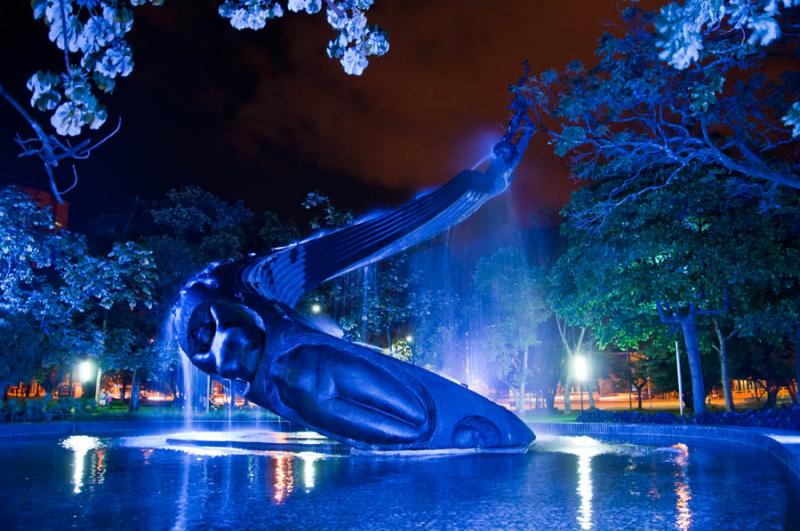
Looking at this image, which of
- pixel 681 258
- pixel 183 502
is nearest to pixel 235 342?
pixel 183 502

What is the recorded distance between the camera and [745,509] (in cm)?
762

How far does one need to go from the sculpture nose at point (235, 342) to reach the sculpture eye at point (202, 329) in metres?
0.14

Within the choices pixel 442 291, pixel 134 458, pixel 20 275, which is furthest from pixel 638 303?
pixel 20 275

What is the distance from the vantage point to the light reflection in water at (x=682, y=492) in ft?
22.8

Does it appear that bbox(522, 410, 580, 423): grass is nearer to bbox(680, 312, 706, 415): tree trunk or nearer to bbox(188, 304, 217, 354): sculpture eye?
bbox(680, 312, 706, 415): tree trunk

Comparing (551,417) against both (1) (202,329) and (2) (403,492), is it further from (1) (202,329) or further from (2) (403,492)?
(2) (403,492)

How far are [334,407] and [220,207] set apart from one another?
78.6 ft

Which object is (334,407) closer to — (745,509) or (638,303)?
(745,509)

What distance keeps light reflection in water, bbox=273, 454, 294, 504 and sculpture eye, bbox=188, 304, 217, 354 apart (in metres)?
2.41

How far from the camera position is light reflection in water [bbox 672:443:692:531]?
695 centimetres

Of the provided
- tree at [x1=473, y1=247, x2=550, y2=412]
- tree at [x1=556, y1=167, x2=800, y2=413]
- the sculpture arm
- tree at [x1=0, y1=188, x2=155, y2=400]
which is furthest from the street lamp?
tree at [x1=0, y1=188, x2=155, y2=400]

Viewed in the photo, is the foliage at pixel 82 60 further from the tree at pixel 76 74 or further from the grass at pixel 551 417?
the grass at pixel 551 417

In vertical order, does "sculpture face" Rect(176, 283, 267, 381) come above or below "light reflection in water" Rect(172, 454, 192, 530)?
above

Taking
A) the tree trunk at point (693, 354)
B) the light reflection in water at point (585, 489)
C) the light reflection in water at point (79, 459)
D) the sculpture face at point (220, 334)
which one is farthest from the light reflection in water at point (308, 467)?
the tree trunk at point (693, 354)
